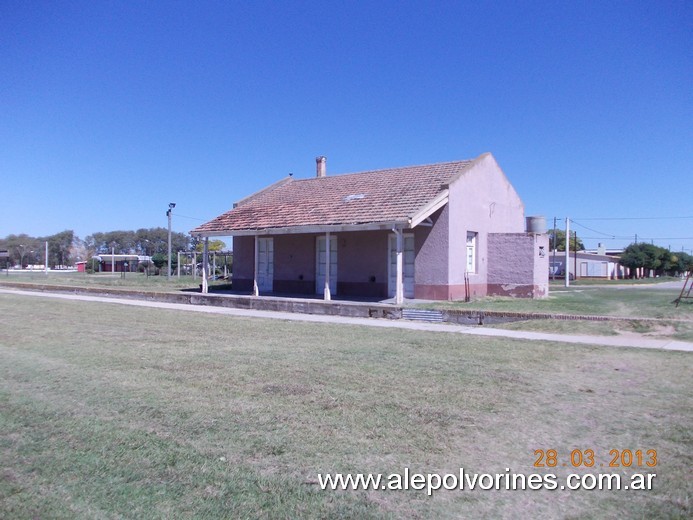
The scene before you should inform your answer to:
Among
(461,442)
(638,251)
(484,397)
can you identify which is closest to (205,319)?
(484,397)

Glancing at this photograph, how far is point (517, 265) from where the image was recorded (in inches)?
817

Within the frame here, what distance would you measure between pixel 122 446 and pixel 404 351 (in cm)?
564

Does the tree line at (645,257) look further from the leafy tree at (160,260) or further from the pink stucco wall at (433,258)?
the pink stucco wall at (433,258)

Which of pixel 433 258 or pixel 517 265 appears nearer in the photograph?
pixel 433 258

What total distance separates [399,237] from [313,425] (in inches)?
483

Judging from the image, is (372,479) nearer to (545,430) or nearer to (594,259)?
(545,430)

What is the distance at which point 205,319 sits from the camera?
579 inches

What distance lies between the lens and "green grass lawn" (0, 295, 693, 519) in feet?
12.2

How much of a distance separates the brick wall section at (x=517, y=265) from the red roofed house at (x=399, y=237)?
0.04m

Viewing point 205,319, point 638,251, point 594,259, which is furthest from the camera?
point 638,251

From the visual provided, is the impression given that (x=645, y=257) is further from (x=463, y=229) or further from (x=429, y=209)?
(x=429, y=209)

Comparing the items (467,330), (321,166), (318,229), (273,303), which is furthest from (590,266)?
(467,330)

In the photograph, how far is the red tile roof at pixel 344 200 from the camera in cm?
1847

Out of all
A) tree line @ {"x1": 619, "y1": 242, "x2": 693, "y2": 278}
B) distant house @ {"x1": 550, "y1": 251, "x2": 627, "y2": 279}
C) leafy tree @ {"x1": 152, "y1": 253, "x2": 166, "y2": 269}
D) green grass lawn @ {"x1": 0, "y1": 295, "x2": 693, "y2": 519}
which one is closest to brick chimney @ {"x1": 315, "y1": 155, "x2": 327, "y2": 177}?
green grass lawn @ {"x1": 0, "y1": 295, "x2": 693, "y2": 519}
